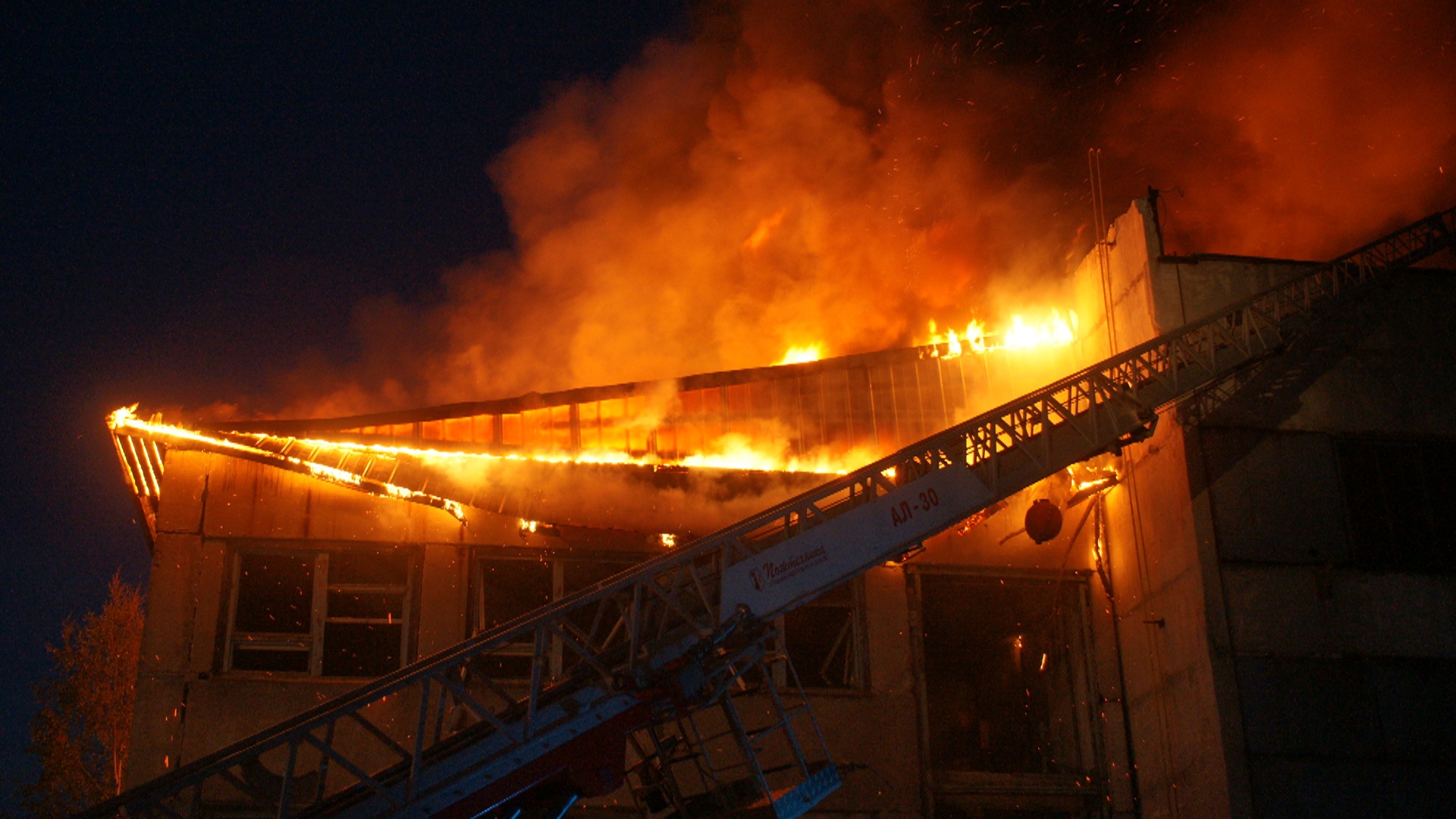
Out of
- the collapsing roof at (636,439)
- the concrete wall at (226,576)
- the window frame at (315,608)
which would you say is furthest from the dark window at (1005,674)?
the window frame at (315,608)

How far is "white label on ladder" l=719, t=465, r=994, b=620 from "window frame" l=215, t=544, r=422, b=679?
5732 mm

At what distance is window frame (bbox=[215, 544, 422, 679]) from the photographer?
13695 mm

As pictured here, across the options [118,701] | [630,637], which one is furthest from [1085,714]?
[118,701]

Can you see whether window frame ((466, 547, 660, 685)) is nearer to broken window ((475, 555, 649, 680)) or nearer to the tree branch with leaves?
broken window ((475, 555, 649, 680))

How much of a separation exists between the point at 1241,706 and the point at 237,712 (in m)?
11.9

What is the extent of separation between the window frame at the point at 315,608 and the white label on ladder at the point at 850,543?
226 inches

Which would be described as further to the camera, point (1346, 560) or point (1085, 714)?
point (1085, 714)

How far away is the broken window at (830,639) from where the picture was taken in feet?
48.0

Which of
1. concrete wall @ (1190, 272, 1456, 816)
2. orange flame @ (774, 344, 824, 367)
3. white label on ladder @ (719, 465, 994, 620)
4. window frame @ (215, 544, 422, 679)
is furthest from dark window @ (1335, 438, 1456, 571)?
window frame @ (215, 544, 422, 679)

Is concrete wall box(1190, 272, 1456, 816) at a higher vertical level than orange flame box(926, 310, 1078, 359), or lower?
lower

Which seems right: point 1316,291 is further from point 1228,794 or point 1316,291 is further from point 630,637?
point 630,637

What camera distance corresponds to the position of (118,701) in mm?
31922

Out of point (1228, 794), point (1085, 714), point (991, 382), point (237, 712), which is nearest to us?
point (1228, 794)

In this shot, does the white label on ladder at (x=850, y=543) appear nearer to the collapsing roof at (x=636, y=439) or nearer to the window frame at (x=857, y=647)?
the window frame at (x=857, y=647)
